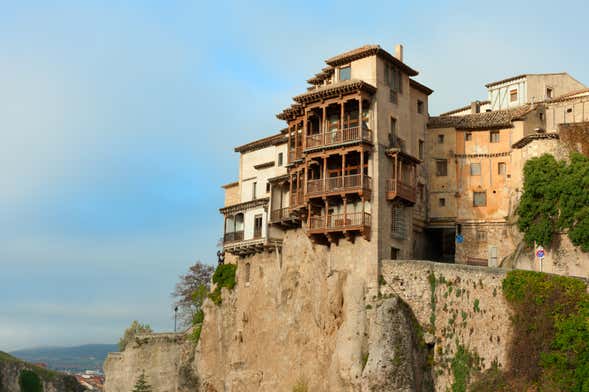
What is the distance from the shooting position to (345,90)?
59688mm

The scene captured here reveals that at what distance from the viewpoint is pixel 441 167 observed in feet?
218

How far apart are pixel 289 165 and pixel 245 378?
16.0m

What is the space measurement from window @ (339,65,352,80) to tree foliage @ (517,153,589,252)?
13586mm

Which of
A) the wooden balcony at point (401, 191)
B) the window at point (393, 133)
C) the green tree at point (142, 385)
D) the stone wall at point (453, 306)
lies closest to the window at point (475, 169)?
the wooden balcony at point (401, 191)

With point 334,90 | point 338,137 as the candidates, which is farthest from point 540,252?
point 334,90

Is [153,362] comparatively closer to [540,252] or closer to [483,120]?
[483,120]

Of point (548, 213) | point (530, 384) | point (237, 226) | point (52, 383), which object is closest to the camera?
point (530, 384)

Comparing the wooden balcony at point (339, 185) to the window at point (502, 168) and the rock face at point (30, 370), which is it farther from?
the rock face at point (30, 370)

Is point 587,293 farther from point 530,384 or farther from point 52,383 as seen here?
point 52,383

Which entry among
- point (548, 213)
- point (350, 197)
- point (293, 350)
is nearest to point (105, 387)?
point (293, 350)

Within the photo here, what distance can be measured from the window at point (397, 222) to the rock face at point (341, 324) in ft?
9.12

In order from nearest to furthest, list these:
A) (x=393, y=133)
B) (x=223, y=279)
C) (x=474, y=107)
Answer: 1. (x=393, y=133)
2. (x=223, y=279)
3. (x=474, y=107)

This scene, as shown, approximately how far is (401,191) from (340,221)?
4.56 m

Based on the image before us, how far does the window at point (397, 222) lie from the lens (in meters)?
59.5
